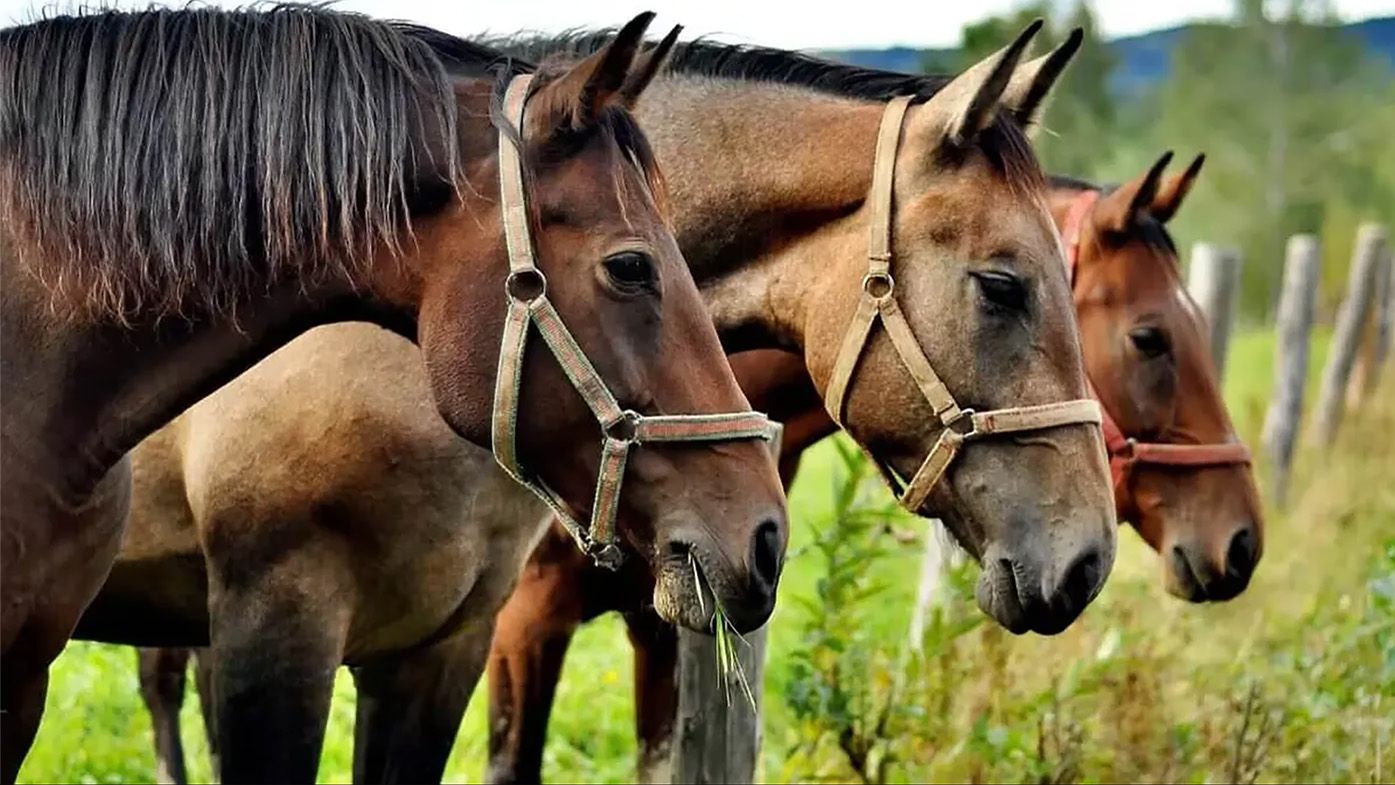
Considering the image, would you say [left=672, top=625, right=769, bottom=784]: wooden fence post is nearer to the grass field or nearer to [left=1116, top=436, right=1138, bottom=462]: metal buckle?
the grass field

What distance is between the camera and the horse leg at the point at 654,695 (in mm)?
4852

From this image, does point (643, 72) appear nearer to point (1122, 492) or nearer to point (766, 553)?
point (766, 553)

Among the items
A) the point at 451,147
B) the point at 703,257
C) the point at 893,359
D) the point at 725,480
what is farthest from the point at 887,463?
the point at 451,147

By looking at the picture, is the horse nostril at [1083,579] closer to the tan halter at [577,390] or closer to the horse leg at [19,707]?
the tan halter at [577,390]

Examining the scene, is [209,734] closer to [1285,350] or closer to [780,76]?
[780,76]

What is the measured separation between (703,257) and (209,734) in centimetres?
282

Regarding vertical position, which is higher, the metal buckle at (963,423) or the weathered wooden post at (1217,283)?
the metal buckle at (963,423)

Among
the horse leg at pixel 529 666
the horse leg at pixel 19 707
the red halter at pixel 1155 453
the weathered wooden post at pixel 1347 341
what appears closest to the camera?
the horse leg at pixel 19 707

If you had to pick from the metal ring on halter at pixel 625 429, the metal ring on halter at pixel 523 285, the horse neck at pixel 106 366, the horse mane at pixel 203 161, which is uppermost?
the horse mane at pixel 203 161

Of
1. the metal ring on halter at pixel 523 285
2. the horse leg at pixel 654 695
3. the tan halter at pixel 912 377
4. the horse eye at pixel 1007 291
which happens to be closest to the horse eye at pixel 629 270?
the metal ring on halter at pixel 523 285

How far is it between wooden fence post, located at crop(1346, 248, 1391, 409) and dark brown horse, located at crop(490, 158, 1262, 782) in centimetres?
798

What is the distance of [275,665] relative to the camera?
3.51 metres

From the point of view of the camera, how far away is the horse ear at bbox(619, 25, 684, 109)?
283 centimetres

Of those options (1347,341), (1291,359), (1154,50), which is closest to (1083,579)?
(1291,359)
